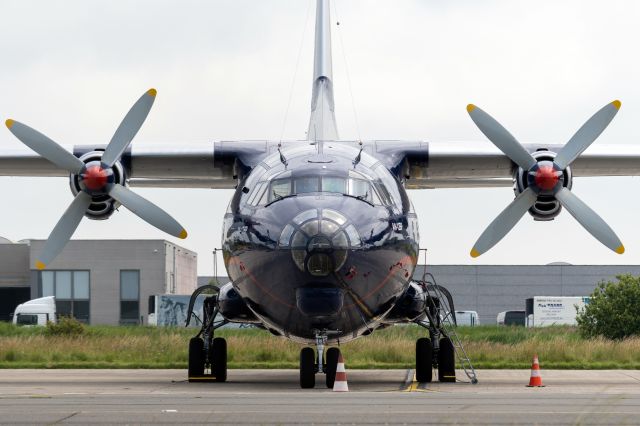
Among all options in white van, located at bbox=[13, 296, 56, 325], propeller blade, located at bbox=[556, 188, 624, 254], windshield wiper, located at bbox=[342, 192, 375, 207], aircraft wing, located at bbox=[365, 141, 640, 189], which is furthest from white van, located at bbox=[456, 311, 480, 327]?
windshield wiper, located at bbox=[342, 192, 375, 207]

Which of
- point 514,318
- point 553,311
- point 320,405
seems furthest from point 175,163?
point 514,318

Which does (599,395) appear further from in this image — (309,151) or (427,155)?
(427,155)

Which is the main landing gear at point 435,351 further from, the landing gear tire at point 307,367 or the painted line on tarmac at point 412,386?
the landing gear tire at point 307,367

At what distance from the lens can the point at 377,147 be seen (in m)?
21.7

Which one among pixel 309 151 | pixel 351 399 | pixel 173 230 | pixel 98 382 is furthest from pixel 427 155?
pixel 351 399

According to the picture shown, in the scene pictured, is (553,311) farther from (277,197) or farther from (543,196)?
(277,197)

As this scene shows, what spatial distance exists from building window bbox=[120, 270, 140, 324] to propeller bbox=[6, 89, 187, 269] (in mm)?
51225

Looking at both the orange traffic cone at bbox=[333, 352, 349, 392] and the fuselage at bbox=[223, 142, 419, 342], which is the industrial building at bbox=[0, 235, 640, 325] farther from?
the orange traffic cone at bbox=[333, 352, 349, 392]

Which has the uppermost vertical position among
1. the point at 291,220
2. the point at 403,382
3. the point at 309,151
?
the point at 309,151

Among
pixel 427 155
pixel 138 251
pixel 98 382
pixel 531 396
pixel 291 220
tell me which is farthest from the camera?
pixel 138 251

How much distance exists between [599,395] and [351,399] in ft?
12.2

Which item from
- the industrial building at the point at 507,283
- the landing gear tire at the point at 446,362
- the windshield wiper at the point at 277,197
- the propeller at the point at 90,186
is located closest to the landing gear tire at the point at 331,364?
the windshield wiper at the point at 277,197

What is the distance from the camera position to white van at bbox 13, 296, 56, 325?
5919 centimetres

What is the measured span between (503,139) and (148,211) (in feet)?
21.3
